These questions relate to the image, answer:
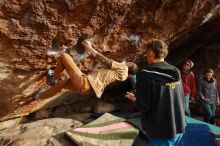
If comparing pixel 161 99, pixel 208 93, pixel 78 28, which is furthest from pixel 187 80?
pixel 161 99

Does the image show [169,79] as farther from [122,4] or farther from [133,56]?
[133,56]

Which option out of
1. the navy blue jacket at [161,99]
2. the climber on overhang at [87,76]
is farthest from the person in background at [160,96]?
the climber on overhang at [87,76]

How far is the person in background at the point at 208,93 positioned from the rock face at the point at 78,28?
40.9 inches

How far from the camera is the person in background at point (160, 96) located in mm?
3936

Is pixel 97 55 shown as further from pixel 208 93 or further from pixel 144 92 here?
pixel 208 93

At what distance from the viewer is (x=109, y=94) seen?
28.9 feet

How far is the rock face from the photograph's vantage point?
16.9 feet

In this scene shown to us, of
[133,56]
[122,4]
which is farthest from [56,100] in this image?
[122,4]

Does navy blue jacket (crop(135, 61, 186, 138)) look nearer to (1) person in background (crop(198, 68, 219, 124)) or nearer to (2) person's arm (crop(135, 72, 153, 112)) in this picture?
(2) person's arm (crop(135, 72, 153, 112))

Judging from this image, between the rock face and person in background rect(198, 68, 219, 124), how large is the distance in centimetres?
104

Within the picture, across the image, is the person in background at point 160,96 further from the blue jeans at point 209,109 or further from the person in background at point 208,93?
the blue jeans at point 209,109

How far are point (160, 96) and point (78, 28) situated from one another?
2247 mm

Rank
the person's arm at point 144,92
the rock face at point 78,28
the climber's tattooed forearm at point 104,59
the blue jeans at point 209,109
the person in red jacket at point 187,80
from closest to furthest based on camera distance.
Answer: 1. the person's arm at point 144,92
2. the rock face at point 78,28
3. the climber's tattooed forearm at point 104,59
4. the person in red jacket at point 187,80
5. the blue jeans at point 209,109

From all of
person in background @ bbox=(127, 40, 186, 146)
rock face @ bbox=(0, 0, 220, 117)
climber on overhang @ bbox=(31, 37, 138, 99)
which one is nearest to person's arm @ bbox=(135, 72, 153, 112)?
person in background @ bbox=(127, 40, 186, 146)
